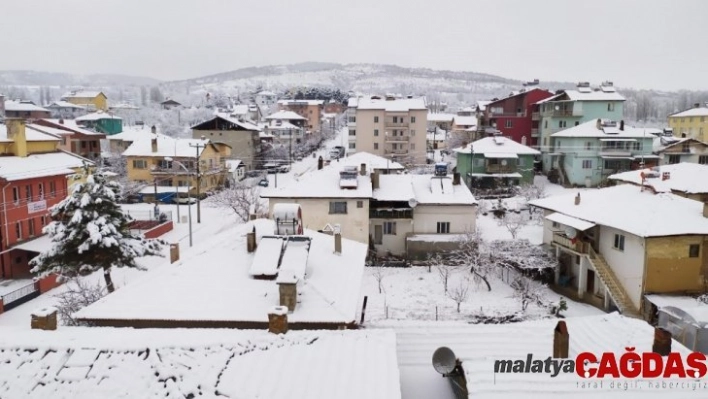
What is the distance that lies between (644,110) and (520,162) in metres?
113

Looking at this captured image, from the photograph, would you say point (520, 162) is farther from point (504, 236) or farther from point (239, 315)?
point (239, 315)

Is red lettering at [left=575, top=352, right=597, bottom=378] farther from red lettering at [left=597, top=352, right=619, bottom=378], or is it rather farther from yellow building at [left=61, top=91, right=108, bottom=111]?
yellow building at [left=61, top=91, right=108, bottom=111]

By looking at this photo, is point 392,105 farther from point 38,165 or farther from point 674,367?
point 674,367

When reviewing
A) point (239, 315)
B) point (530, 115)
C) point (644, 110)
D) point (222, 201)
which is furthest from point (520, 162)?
point (644, 110)

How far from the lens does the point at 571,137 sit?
5434 cm

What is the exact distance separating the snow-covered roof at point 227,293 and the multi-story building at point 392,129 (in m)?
55.3

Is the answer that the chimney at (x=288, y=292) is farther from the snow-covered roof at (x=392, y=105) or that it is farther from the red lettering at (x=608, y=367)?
the snow-covered roof at (x=392, y=105)

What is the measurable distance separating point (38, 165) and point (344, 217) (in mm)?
19059

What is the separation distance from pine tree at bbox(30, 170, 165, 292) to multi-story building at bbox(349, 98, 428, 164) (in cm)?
4894

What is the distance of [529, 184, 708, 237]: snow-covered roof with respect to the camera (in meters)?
23.9

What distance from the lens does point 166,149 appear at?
57.3 meters

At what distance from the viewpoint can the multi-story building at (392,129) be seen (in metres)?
72.1

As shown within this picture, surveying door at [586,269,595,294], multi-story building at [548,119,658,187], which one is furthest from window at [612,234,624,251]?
multi-story building at [548,119,658,187]

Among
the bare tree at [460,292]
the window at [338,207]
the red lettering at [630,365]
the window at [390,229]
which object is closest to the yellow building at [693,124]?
the window at [390,229]
